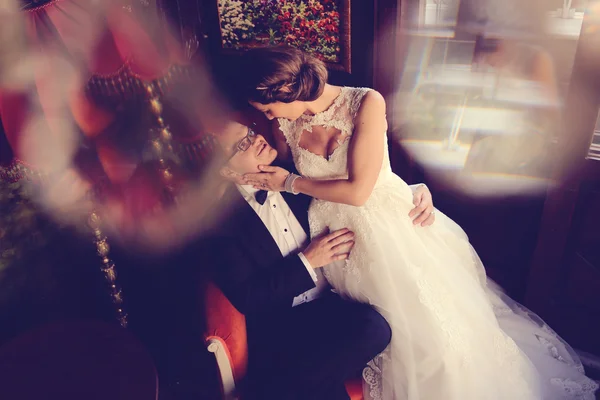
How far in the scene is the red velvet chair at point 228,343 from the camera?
62.0 inches

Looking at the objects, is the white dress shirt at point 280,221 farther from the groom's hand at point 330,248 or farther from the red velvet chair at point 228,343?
the red velvet chair at point 228,343

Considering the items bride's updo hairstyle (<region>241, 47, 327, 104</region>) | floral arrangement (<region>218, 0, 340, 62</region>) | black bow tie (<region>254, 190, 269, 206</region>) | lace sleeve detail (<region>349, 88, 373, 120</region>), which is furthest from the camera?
floral arrangement (<region>218, 0, 340, 62</region>)

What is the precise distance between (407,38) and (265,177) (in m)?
1.06

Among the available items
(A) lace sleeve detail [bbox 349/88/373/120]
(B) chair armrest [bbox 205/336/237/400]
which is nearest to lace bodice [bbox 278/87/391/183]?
(A) lace sleeve detail [bbox 349/88/373/120]

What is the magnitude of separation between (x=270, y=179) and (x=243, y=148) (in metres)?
0.17

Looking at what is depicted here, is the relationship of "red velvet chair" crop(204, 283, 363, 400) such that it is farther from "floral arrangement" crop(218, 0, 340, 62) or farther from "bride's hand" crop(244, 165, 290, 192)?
"floral arrangement" crop(218, 0, 340, 62)

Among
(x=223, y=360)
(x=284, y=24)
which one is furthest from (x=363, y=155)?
(x=284, y=24)

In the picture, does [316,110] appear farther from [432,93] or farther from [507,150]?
[507,150]

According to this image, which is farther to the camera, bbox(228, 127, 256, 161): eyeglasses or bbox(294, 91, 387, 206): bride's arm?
bbox(228, 127, 256, 161): eyeglasses

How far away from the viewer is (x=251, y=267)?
173 centimetres

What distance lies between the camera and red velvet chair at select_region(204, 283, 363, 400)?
5.16 feet

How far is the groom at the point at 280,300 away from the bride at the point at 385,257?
87 millimetres

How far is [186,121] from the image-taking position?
2.16m

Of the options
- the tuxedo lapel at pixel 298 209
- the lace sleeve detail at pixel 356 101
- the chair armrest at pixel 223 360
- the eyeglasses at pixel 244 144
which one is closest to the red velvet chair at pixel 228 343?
the chair armrest at pixel 223 360
